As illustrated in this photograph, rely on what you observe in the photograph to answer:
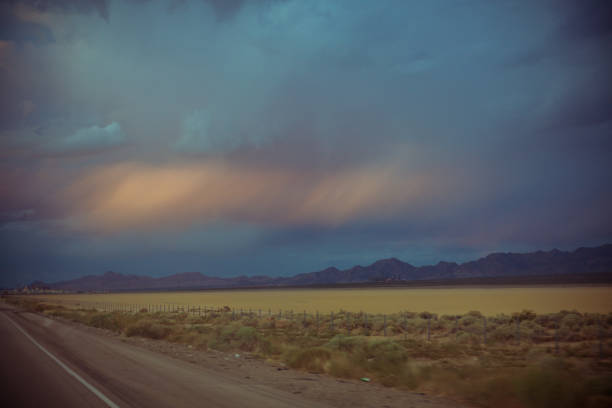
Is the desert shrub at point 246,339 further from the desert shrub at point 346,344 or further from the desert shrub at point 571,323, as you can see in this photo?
the desert shrub at point 571,323

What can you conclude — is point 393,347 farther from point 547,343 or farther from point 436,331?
point 436,331

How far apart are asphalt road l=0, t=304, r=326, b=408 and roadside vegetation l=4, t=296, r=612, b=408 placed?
4.47 metres

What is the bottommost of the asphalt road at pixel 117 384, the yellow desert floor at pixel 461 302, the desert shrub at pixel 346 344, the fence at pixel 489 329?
the yellow desert floor at pixel 461 302

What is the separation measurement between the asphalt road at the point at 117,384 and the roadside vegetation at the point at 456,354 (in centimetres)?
447

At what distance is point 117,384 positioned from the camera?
11680 millimetres

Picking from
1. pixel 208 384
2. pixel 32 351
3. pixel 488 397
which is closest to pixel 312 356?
pixel 208 384

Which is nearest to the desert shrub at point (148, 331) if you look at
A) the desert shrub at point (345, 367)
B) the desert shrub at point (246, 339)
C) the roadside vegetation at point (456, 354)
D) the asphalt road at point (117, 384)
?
the roadside vegetation at point (456, 354)

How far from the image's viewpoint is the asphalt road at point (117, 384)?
9914 mm

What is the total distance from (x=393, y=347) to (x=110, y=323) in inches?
1033

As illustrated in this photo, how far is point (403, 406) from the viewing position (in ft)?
35.3

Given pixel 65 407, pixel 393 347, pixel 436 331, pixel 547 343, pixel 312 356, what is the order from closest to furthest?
pixel 65 407 → pixel 312 356 → pixel 393 347 → pixel 547 343 → pixel 436 331

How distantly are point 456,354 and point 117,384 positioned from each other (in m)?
17.7

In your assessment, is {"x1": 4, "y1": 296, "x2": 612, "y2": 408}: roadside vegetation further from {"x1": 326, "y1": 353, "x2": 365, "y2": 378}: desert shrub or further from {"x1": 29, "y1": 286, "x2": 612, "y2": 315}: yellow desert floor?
{"x1": 29, "y1": 286, "x2": 612, "y2": 315}: yellow desert floor

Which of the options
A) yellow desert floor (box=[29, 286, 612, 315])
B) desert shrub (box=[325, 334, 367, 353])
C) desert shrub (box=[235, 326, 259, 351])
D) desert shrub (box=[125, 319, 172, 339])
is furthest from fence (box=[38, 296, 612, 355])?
yellow desert floor (box=[29, 286, 612, 315])
